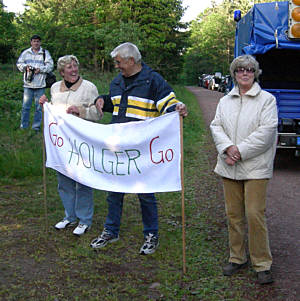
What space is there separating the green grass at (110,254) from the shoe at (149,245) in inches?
2.5

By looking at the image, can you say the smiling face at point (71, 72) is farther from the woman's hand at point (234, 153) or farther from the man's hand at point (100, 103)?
the woman's hand at point (234, 153)

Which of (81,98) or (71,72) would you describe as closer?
(71,72)

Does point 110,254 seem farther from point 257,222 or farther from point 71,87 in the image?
point 71,87

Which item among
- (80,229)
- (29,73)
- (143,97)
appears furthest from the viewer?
(29,73)

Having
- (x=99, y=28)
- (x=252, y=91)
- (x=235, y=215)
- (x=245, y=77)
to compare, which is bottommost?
(x=235, y=215)

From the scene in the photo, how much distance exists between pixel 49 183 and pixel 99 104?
10.5 ft

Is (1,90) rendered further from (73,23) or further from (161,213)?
(73,23)

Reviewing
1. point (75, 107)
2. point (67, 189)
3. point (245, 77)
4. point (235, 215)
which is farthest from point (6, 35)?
point (235, 215)

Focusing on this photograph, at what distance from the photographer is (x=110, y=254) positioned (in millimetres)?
5242

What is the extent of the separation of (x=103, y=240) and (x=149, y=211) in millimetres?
651

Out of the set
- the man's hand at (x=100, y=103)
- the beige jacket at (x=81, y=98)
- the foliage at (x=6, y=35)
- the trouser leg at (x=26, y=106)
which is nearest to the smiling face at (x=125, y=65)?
the man's hand at (x=100, y=103)

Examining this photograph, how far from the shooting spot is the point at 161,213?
6762 millimetres

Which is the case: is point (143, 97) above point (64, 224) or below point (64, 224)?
above

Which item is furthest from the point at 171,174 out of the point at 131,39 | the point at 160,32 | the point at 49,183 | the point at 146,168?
the point at 160,32
